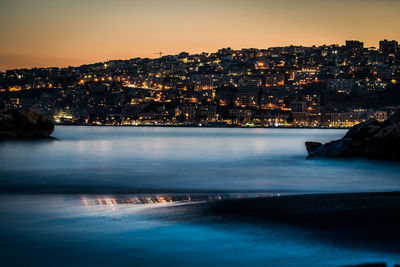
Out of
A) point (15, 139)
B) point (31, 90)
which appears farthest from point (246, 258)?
point (31, 90)

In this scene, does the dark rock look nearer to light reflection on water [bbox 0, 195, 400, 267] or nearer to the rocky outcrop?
the rocky outcrop

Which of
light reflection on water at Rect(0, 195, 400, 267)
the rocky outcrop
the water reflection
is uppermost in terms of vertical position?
the rocky outcrop

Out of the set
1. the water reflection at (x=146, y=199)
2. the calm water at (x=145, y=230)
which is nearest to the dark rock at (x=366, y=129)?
the calm water at (x=145, y=230)

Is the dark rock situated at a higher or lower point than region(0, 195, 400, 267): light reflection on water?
higher

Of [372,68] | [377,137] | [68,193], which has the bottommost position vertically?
[68,193]

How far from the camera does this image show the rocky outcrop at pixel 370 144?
73.6ft

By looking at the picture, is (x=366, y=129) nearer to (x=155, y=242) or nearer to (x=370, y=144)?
(x=370, y=144)

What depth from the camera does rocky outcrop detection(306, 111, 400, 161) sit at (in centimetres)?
2244

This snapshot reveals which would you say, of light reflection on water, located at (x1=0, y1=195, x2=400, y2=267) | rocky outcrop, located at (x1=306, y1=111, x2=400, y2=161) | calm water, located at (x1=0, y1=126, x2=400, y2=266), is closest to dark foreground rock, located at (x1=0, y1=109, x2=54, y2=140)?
rocky outcrop, located at (x1=306, y1=111, x2=400, y2=161)

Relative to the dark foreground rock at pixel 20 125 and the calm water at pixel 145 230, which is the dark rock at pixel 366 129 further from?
the dark foreground rock at pixel 20 125

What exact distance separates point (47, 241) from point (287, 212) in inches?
160

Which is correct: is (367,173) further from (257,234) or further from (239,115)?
(239,115)

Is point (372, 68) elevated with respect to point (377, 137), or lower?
elevated

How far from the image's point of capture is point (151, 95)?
17000cm
